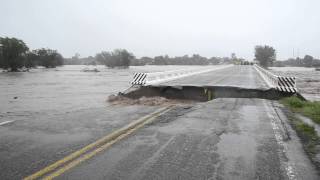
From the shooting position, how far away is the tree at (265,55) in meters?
160

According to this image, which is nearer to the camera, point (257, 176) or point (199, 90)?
point (257, 176)

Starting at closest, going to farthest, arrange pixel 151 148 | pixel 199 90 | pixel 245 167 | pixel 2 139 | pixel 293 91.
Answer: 1. pixel 245 167
2. pixel 151 148
3. pixel 2 139
4. pixel 293 91
5. pixel 199 90

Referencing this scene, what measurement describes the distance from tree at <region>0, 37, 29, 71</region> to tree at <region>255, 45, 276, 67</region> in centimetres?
10354

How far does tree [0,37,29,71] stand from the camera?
10231cm

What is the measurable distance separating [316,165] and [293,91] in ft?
37.9

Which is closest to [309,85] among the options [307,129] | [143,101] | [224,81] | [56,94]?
[224,81]

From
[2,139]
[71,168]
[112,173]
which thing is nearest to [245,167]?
[112,173]

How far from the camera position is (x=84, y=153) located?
6.23 metres

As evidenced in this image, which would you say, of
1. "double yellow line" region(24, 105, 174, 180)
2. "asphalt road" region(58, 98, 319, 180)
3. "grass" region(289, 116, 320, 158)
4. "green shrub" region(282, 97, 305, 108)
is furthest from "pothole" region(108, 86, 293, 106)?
"double yellow line" region(24, 105, 174, 180)

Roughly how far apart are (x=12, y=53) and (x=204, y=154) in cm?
10729

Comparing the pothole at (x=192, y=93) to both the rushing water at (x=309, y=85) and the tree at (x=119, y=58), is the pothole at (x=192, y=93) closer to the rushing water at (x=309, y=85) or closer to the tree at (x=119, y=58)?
the rushing water at (x=309, y=85)

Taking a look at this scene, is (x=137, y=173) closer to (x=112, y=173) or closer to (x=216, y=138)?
(x=112, y=173)

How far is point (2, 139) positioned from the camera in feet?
24.5

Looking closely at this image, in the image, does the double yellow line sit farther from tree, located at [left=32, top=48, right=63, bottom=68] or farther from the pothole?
tree, located at [left=32, top=48, right=63, bottom=68]
